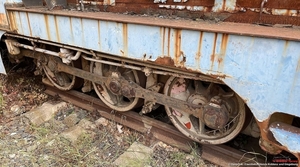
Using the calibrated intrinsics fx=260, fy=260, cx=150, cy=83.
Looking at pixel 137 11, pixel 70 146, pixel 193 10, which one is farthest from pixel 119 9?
pixel 70 146

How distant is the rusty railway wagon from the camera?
1743 mm

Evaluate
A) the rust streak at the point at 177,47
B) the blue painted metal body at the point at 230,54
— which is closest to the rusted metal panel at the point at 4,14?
the blue painted metal body at the point at 230,54

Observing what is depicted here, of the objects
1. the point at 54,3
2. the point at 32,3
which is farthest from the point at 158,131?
the point at 32,3

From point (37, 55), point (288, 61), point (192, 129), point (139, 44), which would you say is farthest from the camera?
point (37, 55)

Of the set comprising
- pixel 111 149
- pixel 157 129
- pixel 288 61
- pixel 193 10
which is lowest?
pixel 111 149

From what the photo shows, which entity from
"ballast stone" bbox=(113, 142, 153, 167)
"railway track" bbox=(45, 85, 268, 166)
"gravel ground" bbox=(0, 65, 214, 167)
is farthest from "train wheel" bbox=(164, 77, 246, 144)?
"ballast stone" bbox=(113, 142, 153, 167)

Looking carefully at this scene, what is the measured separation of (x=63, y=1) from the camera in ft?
12.0

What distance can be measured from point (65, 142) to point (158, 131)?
3.76 feet

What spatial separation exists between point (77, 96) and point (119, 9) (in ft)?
5.07

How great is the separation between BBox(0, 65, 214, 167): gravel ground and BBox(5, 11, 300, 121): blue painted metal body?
4.05 ft

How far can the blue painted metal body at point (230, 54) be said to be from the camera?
1.66 metres

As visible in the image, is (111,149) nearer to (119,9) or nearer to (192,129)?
(192,129)

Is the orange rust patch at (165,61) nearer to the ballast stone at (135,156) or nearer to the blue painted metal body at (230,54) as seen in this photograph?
the blue painted metal body at (230,54)

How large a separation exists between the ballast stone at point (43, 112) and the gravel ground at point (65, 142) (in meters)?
0.07
